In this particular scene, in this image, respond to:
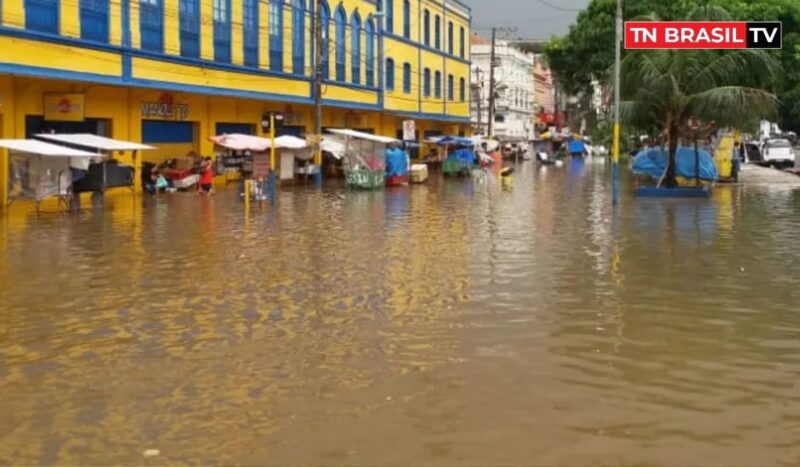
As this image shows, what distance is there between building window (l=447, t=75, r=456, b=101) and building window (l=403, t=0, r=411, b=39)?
9.51 metres

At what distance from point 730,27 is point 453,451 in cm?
2577

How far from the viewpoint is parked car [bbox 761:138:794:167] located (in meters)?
57.0

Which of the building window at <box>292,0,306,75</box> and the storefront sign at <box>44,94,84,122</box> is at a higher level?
the building window at <box>292,0,306,75</box>

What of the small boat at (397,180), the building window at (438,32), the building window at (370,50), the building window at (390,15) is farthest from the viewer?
the building window at (438,32)

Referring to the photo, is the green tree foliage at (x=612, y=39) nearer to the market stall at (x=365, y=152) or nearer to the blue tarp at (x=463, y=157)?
the blue tarp at (x=463, y=157)

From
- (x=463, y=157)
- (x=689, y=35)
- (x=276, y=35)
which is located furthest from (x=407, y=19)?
(x=689, y=35)

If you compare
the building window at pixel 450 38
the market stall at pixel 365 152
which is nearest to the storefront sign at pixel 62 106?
the market stall at pixel 365 152

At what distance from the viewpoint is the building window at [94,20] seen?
2777 cm

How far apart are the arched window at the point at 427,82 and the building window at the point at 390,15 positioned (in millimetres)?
6496

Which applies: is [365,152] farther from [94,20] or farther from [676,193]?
[676,193]

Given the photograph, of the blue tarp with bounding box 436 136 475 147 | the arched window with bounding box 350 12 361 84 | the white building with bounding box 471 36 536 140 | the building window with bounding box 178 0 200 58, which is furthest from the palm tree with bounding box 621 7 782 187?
the white building with bounding box 471 36 536 140

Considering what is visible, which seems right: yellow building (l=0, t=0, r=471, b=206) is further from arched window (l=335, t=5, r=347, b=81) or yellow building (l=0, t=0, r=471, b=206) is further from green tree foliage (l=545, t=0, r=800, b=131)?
green tree foliage (l=545, t=0, r=800, b=131)

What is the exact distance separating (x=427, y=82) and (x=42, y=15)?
36241 millimetres

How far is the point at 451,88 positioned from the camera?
66312 millimetres
